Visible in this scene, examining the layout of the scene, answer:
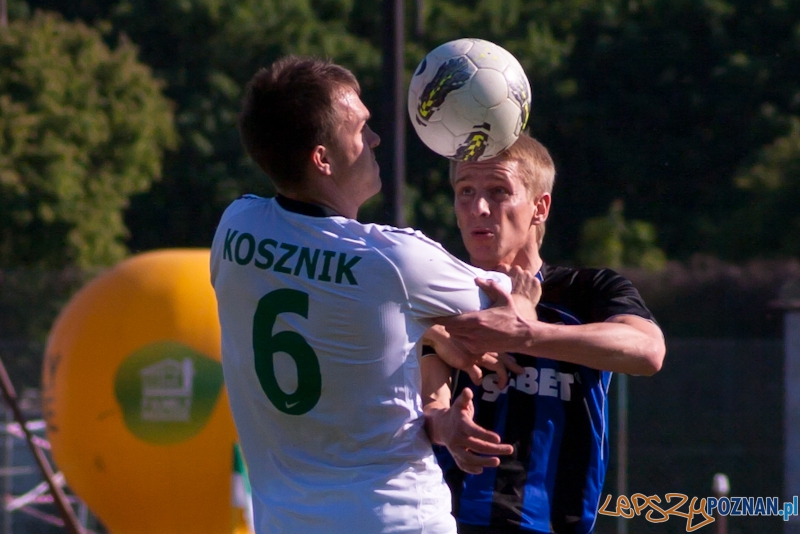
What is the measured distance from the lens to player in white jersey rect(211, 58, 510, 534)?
2.64 meters

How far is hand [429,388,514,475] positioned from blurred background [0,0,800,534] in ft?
49.4

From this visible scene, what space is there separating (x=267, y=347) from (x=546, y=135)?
24.6 metres

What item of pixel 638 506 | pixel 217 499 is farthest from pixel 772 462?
pixel 217 499

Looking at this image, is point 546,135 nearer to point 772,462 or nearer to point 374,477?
point 772,462

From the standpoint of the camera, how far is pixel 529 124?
24188mm

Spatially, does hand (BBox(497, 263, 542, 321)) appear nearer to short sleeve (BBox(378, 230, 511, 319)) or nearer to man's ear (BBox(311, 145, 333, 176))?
short sleeve (BBox(378, 230, 511, 319))

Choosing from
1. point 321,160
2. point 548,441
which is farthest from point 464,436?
point 321,160

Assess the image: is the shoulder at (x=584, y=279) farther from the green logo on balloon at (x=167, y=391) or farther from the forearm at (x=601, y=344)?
the green logo on balloon at (x=167, y=391)

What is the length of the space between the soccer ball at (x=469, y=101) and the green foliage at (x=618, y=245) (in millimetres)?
18561

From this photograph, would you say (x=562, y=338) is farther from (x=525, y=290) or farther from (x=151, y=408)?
(x=151, y=408)

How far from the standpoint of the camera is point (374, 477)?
8.75 ft

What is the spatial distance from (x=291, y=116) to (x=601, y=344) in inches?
38.4

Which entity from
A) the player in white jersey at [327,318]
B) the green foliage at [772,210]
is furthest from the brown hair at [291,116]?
the green foliage at [772,210]

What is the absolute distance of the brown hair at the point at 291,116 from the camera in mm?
2752
